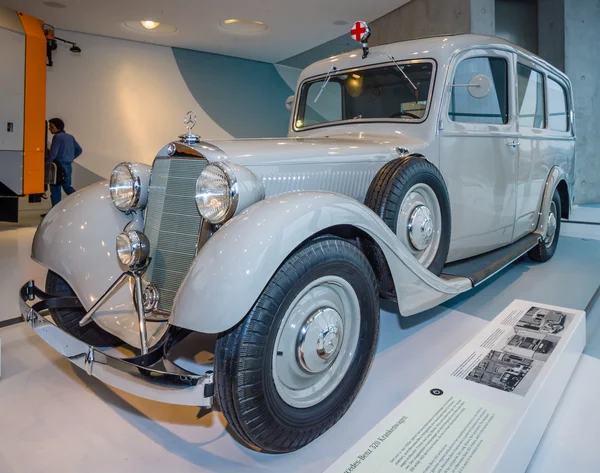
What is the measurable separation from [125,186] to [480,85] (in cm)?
200

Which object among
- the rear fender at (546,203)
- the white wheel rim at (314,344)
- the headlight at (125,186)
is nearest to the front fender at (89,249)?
the headlight at (125,186)

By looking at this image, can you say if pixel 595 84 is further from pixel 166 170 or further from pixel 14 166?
pixel 14 166

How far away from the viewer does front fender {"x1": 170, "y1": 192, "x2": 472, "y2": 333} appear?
4.44ft

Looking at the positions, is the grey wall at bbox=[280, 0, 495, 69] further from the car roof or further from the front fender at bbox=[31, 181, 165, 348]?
the front fender at bbox=[31, 181, 165, 348]

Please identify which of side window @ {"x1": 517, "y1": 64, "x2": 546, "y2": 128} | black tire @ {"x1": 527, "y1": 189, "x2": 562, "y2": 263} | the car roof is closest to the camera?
the car roof

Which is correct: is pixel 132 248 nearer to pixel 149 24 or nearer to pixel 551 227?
pixel 551 227

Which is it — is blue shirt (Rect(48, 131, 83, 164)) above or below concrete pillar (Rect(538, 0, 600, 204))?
below

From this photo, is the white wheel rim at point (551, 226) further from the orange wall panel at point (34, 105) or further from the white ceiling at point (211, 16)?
the orange wall panel at point (34, 105)

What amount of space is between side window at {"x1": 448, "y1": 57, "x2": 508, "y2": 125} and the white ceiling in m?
5.31

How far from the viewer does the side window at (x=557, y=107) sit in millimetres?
4020

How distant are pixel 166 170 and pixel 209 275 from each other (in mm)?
812

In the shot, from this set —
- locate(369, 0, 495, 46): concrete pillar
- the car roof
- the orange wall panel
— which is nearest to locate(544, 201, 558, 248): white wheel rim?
the car roof

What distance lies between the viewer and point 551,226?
4.39 metres

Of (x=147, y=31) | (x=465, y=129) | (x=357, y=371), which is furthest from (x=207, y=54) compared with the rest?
(x=357, y=371)
